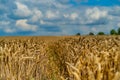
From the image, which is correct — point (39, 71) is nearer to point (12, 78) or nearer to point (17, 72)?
point (17, 72)

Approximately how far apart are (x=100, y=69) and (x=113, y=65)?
0.81 m

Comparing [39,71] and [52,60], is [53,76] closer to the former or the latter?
[39,71]

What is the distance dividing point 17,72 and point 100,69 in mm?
6621

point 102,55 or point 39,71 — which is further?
point 39,71

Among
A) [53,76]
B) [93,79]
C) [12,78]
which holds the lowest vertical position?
[53,76]

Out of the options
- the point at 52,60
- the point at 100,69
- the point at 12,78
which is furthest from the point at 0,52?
the point at 52,60

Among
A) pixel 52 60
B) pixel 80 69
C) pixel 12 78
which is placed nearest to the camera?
pixel 80 69

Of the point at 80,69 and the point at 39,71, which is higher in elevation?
the point at 80,69

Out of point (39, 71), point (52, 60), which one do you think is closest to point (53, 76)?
point (39, 71)

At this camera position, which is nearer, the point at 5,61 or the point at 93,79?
the point at 93,79

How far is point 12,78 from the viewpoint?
1030cm

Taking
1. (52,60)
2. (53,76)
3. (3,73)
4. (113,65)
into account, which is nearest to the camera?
(113,65)

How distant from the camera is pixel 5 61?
11461 millimetres

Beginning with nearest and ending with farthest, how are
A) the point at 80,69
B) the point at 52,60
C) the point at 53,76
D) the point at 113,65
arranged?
the point at 80,69 < the point at 113,65 < the point at 53,76 < the point at 52,60
